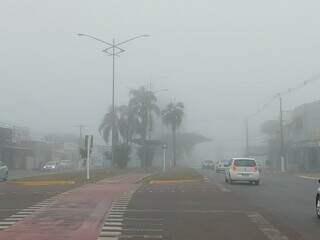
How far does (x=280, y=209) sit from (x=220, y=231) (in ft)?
20.2

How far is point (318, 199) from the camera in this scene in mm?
17203

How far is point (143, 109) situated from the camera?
85625mm

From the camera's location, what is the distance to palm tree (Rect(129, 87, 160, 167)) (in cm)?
8531

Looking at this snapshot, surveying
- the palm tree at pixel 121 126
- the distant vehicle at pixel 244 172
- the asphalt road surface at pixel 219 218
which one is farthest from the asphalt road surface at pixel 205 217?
the palm tree at pixel 121 126

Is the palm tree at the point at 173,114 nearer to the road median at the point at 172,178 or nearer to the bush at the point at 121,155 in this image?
the bush at the point at 121,155

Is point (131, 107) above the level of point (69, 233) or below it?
above

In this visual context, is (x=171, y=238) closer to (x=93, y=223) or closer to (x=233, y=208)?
(x=93, y=223)

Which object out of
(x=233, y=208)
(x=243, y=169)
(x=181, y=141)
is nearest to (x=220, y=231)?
(x=233, y=208)

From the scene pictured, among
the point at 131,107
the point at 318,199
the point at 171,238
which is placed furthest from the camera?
the point at 131,107

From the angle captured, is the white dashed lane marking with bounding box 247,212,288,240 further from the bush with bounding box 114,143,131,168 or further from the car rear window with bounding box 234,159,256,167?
the bush with bounding box 114,143,131,168

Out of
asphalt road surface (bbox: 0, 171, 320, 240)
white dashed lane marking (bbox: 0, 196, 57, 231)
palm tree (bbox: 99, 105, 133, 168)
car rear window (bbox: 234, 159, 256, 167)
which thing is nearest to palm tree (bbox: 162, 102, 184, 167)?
palm tree (bbox: 99, 105, 133, 168)

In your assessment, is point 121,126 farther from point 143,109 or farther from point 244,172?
point 244,172

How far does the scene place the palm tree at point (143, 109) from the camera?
85312 millimetres

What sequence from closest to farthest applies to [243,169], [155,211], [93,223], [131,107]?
[93,223], [155,211], [243,169], [131,107]
